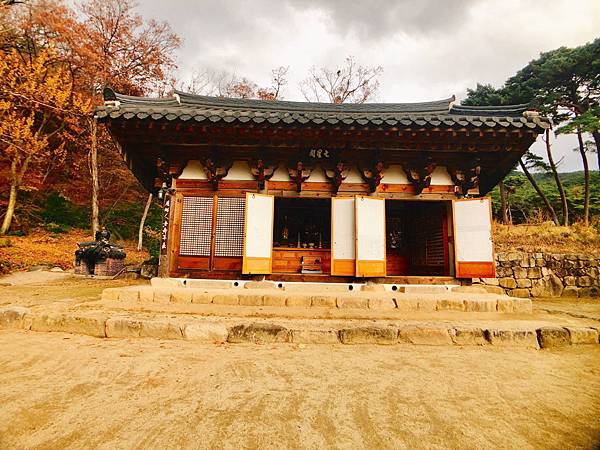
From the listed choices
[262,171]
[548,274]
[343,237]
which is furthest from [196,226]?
[548,274]

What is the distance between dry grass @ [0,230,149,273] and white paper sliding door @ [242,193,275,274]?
10483 millimetres

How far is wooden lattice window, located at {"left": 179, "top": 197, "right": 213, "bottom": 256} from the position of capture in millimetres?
6793

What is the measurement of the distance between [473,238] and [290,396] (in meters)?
6.07

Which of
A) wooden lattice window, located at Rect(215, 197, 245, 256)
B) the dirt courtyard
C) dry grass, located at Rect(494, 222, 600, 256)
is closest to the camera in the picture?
the dirt courtyard

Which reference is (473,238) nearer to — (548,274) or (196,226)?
(548,274)

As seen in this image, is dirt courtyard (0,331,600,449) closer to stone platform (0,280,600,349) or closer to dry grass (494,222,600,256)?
stone platform (0,280,600,349)

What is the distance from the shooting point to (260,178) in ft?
22.5

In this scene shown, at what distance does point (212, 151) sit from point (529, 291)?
10.7 metres

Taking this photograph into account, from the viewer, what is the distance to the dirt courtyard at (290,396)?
197 centimetres

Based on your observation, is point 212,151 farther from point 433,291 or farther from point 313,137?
point 433,291

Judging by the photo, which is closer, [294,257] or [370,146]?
[370,146]

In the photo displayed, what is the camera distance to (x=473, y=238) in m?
6.80

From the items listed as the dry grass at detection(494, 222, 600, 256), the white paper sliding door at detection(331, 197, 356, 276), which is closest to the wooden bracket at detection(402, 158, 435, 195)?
the white paper sliding door at detection(331, 197, 356, 276)

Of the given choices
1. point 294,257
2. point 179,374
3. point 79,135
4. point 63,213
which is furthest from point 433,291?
point 63,213
